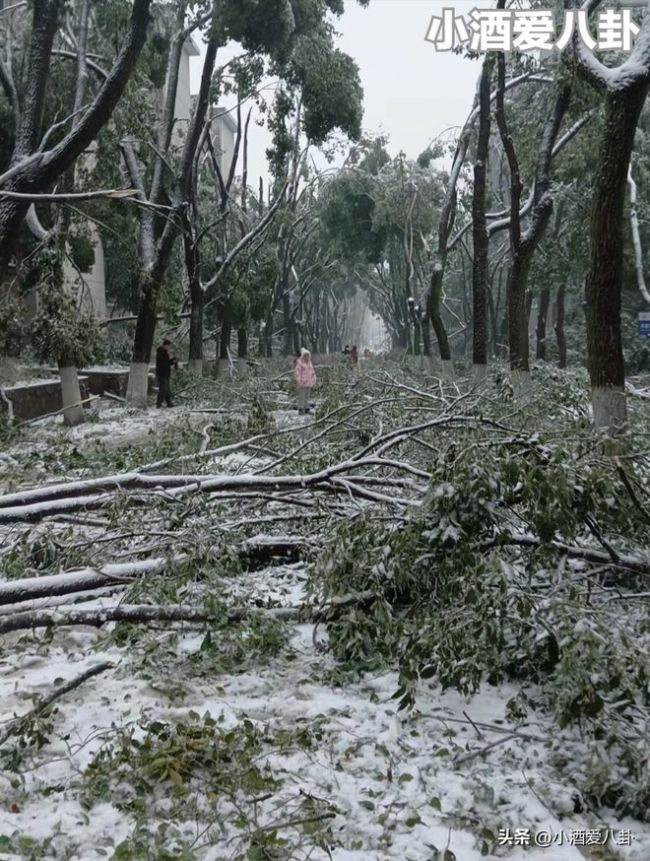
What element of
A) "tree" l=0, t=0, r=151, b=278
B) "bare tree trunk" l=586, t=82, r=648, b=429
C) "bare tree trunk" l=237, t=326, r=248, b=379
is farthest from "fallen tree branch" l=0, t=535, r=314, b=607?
"bare tree trunk" l=237, t=326, r=248, b=379

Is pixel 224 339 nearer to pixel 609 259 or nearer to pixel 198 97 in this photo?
pixel 198 97

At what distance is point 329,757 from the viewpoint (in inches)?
135

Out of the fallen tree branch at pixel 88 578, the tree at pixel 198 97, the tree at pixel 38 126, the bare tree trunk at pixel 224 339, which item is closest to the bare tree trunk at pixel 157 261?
the tree at pixel 198 97

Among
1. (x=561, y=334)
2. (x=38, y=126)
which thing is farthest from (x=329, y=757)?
(x=561, y=334)

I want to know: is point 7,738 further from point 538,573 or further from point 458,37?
point 458,37

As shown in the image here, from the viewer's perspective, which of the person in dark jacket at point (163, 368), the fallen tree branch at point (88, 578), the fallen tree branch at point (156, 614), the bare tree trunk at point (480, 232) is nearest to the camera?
the fallen tree branch at point (156, 614)

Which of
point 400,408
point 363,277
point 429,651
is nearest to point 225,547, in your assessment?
point 429,651

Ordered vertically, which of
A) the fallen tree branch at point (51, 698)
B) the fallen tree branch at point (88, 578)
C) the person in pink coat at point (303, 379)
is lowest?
the fallen tree branch at point (51, 698)

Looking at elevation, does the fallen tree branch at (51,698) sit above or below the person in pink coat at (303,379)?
below

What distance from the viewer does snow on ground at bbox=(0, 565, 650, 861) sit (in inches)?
115

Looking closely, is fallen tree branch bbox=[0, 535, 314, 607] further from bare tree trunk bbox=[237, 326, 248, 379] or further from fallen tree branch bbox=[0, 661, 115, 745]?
bare tree trunk bbox=[237, 326, 248, 379]

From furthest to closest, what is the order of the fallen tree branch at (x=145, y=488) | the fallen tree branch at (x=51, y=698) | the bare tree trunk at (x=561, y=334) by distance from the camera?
the bare tree trunk at (x=561, y=334) → the fallen tree branch at (x=145, y=488) → the fallen tree branch at (x=51, y=698)

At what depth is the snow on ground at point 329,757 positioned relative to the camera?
2910 mm

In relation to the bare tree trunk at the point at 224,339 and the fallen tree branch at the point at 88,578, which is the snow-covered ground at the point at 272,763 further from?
the bare tree trunk at the point at 224,339
